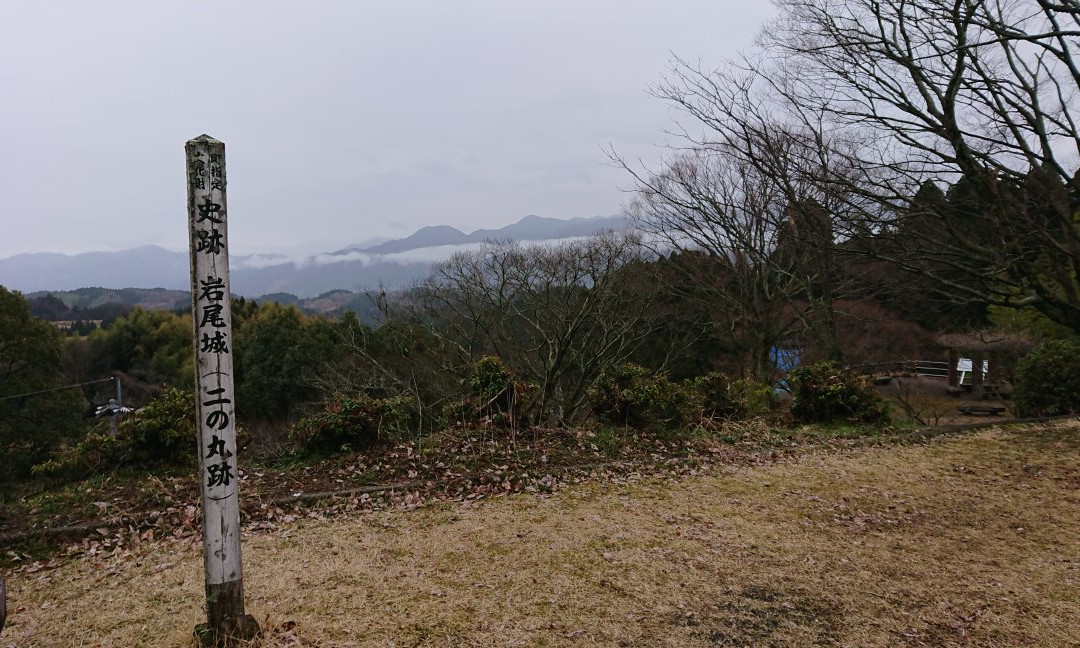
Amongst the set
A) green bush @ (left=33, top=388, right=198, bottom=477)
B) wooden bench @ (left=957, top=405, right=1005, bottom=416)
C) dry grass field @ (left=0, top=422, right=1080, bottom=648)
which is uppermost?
green bush @ (left=33, top=388, right=198, bottom=477)

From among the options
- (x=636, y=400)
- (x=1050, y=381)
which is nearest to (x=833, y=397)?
(x=636, y=400)

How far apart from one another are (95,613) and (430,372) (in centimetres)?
952

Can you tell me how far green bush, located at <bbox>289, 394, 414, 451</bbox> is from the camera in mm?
6953

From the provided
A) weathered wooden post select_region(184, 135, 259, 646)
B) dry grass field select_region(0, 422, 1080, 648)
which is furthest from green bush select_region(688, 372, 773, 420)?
weathered wooden post select_region(184, 135, 259, 646)

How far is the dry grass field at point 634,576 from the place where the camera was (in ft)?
11.0

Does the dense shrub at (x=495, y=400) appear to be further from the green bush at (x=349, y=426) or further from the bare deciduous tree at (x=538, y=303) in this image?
the bare deciduous tree at (x=538, y=303)

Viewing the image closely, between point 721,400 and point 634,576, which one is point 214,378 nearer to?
point 634,576

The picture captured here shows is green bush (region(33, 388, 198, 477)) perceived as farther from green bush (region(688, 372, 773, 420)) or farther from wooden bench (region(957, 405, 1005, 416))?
wooden bench (region(957, 405, 1005, 416))

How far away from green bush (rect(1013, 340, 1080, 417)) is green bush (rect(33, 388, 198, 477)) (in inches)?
481

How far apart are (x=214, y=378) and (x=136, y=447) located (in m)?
4.25

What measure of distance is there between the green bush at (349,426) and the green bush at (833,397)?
253 inches

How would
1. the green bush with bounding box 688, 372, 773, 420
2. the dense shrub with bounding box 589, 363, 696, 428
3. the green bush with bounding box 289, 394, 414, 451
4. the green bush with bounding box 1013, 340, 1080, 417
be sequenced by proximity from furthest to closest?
the green bush with bounding box 1013, 340, 1080, 417, the green bush with bounding box 688, 372, 773, 420, the dense shrub with bounding box 589, 363, 696, 428, the green bush with bounding box 289, 394, 414, 451

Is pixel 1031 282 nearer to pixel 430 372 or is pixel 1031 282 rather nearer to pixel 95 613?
pixel 95 613

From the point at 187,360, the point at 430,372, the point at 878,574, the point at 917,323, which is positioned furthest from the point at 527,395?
the point at 187,360
